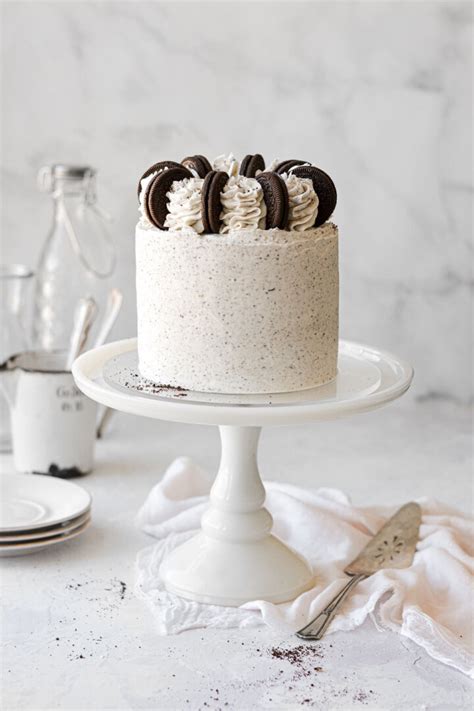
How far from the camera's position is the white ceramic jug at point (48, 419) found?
5.28 ft

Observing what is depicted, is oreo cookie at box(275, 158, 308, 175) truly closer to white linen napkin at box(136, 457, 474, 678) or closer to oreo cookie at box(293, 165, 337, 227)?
oreo cookie at box(293, 165, 337, 227)

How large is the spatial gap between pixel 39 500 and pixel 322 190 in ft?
1.83

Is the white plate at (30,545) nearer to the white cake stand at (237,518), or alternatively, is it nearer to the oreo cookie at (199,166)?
the white cake stand at (237,518)

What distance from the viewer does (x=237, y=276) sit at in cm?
110

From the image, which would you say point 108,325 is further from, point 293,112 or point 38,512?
point 293,112

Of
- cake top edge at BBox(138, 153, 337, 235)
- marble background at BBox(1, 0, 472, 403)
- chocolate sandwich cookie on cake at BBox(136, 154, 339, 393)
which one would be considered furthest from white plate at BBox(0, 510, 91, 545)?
marble background at BBox(1, 0, 472, 403)

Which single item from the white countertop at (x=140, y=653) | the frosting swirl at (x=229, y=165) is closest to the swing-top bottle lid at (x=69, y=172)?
the white countertop at (x=140, y=653)

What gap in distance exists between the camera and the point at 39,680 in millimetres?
1058

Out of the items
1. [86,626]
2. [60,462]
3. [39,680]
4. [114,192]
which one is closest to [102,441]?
[60,462]

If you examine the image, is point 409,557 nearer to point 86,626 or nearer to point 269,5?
point 86,626

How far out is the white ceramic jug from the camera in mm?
1609

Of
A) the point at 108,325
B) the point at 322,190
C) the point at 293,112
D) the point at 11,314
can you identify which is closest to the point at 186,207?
the point at 322,190

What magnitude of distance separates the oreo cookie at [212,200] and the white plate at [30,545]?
0.44m

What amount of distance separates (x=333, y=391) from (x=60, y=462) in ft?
1.96
